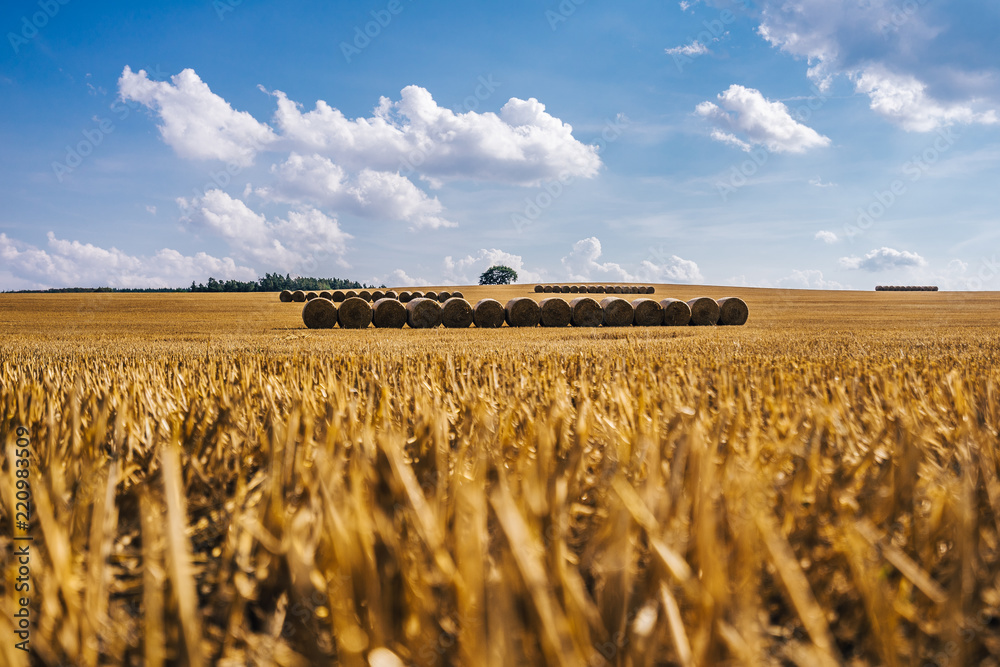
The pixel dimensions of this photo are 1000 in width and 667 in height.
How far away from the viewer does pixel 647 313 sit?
18.1 m

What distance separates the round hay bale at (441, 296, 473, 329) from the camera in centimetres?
1709

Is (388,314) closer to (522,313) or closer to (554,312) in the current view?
(522,313)

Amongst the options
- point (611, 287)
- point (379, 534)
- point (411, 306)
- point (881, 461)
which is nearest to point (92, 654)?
point (379, 534)

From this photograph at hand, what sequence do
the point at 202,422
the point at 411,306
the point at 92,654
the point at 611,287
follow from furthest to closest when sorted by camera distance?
the point at 611,287
the point at 411,306
the point at 202,422
the point at 92,654

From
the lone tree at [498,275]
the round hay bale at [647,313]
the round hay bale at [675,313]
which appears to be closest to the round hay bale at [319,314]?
Answer: the round hay bale at [647,313]

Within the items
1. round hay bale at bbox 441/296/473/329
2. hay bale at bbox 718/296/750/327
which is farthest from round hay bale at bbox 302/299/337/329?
hay bale at bbox 718/296/750/327

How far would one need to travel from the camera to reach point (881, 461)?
188 cm

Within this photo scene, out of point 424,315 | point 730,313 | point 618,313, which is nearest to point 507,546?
point 424,315

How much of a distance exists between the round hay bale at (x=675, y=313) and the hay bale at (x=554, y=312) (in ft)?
10.8

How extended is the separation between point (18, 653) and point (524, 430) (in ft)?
5.48

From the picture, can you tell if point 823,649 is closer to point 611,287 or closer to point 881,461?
point 881,461

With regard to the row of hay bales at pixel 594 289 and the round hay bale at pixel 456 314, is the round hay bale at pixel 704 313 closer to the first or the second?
the round hay bale at pixel 456 314

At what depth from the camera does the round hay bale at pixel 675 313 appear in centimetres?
1841

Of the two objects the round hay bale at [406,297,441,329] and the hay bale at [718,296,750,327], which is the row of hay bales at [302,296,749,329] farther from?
the hay bale at [718,296,750,327]
